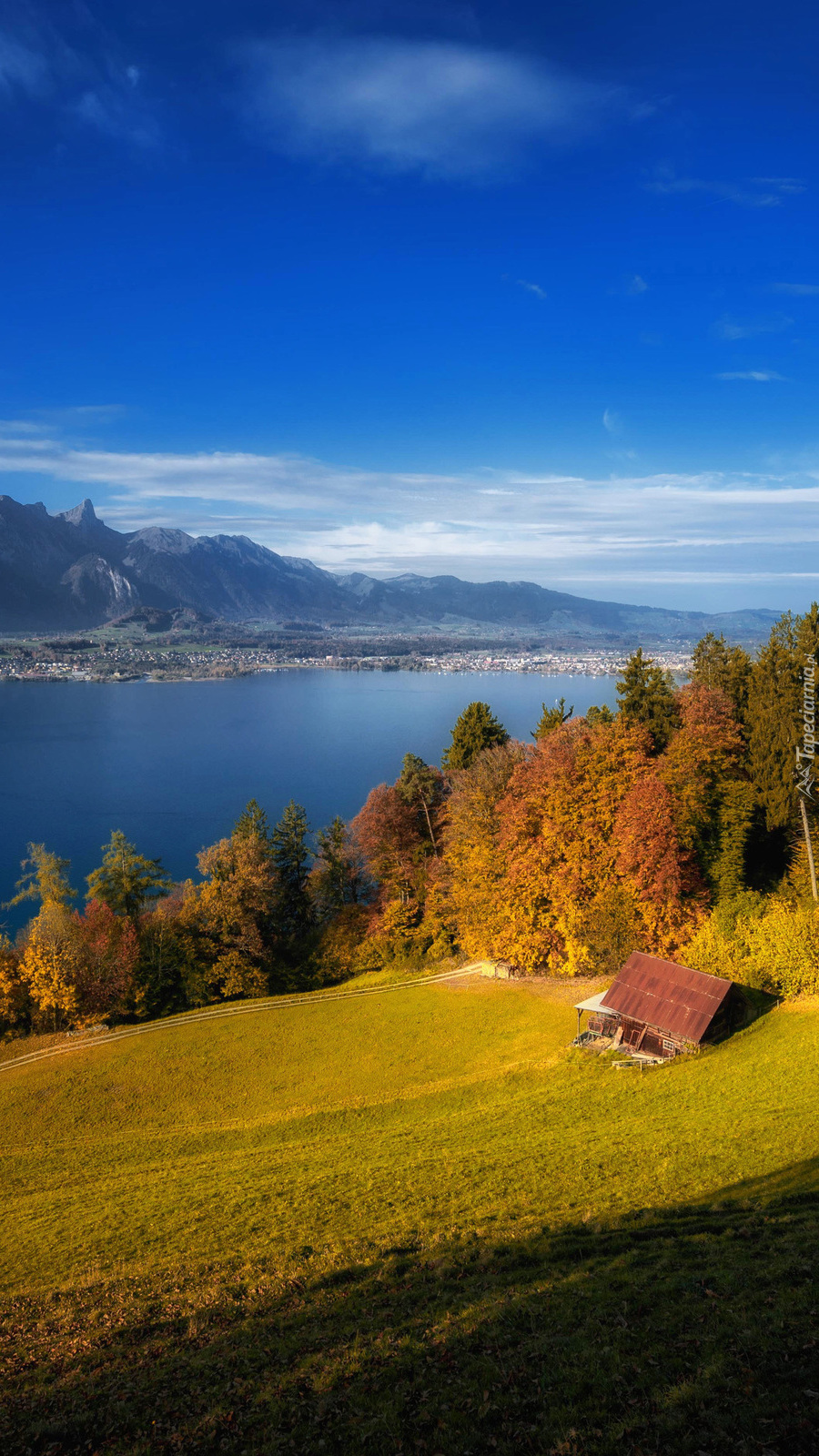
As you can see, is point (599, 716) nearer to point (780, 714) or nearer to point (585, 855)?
point (780, 714)

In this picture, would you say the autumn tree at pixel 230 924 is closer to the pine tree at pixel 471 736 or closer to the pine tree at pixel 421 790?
the pine tree at pixel 421 790

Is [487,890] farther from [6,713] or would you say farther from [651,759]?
[6,713]

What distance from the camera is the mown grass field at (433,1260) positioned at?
7344 mm

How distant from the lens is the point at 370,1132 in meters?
18.8

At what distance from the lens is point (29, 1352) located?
9.83 m

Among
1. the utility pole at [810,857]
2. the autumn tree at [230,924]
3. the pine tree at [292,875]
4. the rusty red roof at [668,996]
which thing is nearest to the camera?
the rusty red roof at [668,996]

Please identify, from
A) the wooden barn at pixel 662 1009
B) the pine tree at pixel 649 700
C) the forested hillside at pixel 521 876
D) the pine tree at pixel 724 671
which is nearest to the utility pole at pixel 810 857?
the forested hillside at pixel 521 876

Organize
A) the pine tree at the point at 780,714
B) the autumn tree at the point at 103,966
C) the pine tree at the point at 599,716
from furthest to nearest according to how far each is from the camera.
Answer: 1. the pine tree at the point at 599,716
2. the autumn tree at the point at 103,966
3. the pine tree at the point at 780,714

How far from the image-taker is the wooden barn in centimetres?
2123

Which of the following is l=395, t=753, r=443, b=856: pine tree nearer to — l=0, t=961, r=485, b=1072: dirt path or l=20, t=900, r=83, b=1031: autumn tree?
l=0, t=961, r=485, b=1072: dirt path

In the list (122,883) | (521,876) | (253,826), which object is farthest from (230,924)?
(521,876)

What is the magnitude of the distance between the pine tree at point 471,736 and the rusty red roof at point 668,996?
57.6 feet

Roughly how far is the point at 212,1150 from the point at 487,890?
15610mm

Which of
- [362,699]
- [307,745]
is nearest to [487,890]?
[307,745]
